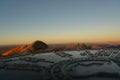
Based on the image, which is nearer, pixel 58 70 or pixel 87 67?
pixel 58 70

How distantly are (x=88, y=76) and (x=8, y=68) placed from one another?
4.43 metres

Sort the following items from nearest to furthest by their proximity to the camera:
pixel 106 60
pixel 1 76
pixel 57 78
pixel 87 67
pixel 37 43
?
pixel 57 78, pixel 1 76, pixel 87 67, pixel 106 60, pixel 37 43

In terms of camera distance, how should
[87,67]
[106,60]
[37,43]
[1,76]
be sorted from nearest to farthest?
1. [1,76]
2. [87,67]
3. [106,60]
4. [37,43]

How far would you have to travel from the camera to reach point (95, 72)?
29.5 feet

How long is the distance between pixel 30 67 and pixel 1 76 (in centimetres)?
187

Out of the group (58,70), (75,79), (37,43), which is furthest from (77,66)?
(37,43)

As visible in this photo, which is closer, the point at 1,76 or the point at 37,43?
the point at 1,76

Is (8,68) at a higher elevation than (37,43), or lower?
lower

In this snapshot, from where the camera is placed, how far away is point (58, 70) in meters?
9.30

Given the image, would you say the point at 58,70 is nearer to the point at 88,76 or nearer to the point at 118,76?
the point at 88,76

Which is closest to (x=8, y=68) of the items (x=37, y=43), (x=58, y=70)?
(x=58, y=70)

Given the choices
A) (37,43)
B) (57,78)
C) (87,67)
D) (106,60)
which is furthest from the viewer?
(37,43)

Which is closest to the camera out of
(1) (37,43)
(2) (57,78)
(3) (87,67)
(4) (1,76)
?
(2) (57,78)

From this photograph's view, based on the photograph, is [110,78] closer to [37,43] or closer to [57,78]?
[57,78]
